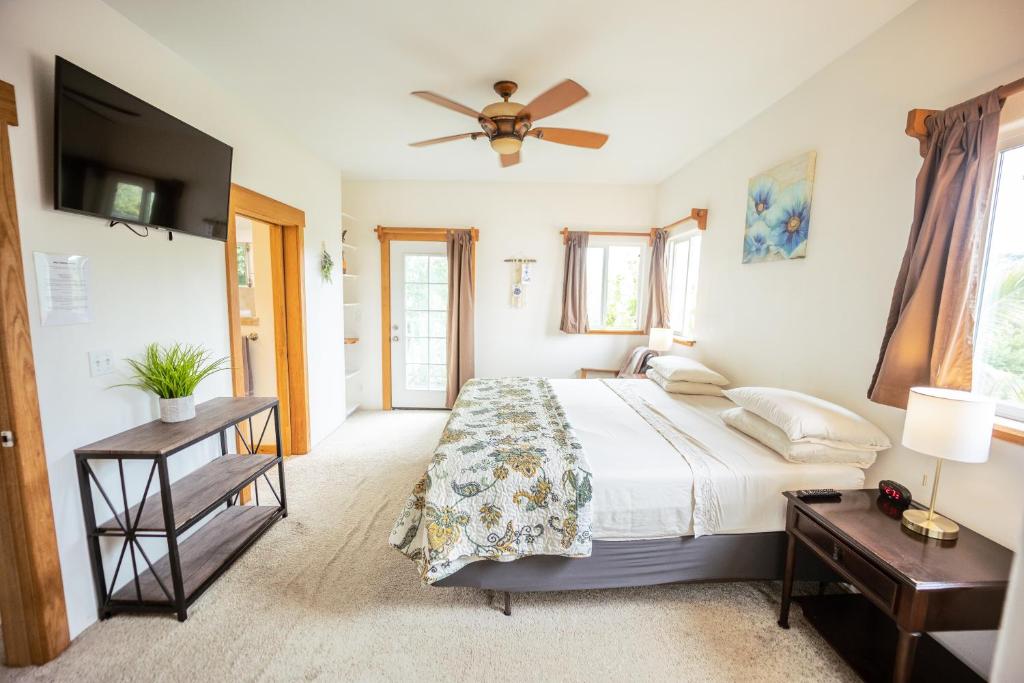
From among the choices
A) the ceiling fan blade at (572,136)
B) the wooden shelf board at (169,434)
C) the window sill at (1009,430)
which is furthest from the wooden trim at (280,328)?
the window sill at (1009,430)

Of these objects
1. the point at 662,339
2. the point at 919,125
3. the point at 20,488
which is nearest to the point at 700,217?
the point at 662,339

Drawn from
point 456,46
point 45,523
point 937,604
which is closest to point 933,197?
point 937,604

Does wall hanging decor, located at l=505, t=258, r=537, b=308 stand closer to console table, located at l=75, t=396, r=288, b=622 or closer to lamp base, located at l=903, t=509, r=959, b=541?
console table, located at l=75, t=396, r=288, b=622

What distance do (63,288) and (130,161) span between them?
581 mm

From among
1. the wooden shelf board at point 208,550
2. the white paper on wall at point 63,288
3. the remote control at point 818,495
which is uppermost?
the white paper on wall at point 63,288

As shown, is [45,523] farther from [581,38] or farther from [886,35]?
[886,35]

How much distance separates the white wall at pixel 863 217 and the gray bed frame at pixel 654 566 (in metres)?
0.64

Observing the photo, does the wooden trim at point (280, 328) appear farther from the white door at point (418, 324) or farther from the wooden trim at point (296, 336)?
the white door at point (418, 324)

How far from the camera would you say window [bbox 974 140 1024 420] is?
1.43 metres

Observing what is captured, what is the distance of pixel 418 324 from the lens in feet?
15.2

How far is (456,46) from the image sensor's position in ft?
6.47

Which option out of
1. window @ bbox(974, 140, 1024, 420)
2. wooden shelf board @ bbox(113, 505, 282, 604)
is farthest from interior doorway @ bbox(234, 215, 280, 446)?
window @ bbox(974, 140, 1024, 420)

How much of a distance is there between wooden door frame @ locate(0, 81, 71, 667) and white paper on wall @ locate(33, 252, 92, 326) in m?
0.07

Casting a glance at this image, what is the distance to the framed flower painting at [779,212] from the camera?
7.57ft
